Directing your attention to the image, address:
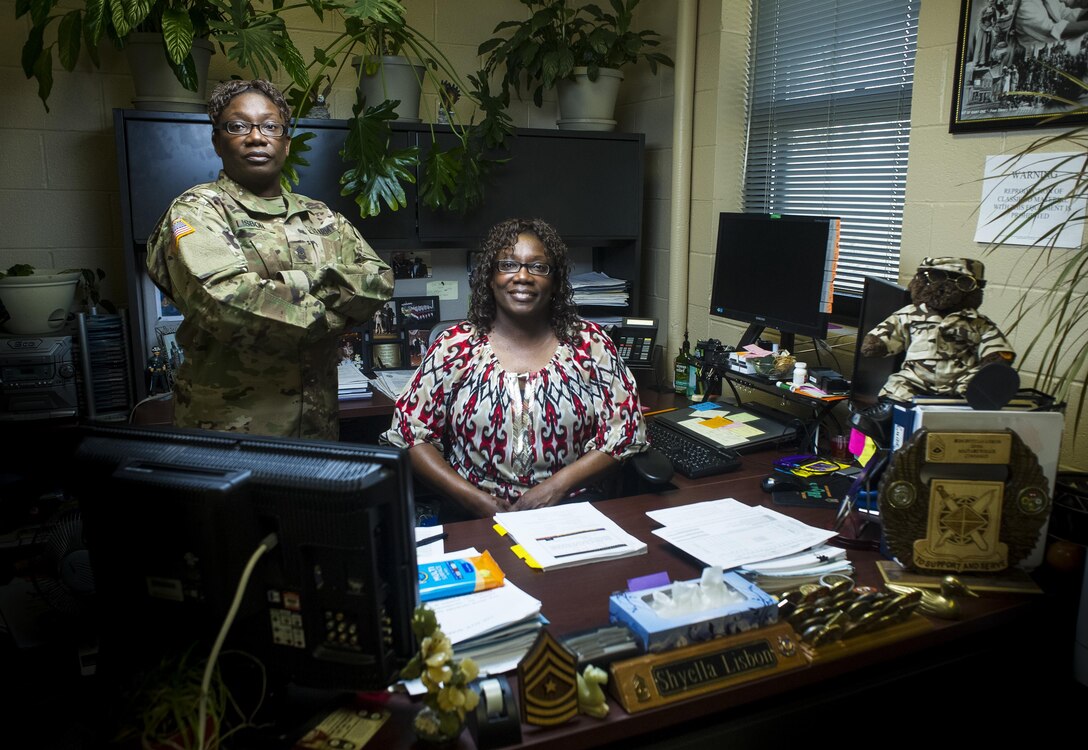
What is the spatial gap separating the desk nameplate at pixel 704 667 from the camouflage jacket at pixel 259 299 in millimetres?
1140

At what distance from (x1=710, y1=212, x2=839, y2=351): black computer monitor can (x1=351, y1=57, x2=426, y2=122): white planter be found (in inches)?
45.3

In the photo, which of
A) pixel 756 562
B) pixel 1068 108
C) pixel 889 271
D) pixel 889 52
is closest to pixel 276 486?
pixel 756 562

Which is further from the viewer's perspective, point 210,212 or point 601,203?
point 601,203

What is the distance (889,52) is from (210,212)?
79.7 inches

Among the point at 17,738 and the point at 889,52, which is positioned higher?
the point at 889,52

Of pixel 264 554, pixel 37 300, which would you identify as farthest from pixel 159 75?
pixel 264 554

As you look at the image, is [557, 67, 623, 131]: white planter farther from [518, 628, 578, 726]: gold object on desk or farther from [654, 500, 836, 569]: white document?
[518, 628, 578, 726]: gold object on desk

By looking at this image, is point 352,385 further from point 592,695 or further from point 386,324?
point 592,695

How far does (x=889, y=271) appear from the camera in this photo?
2.52 m

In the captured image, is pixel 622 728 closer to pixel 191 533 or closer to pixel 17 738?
pixel 191 533

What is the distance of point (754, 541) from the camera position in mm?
1552

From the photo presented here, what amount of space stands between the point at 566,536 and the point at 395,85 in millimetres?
1839

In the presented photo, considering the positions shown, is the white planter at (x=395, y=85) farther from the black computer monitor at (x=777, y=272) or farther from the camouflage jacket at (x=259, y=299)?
the black computer monitor at (x=777, y=272)

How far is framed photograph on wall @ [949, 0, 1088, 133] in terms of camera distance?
1.81 metres
